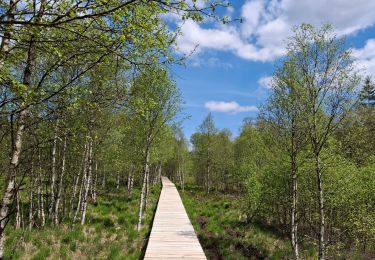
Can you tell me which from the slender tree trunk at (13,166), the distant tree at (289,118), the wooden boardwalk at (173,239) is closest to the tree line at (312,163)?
the distant tree at (289,118)

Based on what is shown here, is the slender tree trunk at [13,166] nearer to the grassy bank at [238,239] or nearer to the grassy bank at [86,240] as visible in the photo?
the grassy bank at [86,240]

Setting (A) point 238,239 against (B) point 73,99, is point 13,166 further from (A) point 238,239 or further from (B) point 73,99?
(A) point 238,239

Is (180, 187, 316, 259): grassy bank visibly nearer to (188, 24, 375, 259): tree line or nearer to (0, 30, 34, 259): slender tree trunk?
(188, 24, 375, 259): tree line

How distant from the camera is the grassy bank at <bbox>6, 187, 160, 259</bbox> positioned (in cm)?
1111

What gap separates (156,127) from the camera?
18.7 meters

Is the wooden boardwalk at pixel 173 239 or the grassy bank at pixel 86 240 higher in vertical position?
the wooden boardwalk at pixel 173 239

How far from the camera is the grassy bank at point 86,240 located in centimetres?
1111

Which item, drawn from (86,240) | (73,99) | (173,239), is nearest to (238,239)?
(173,239)

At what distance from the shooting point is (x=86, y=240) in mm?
13391

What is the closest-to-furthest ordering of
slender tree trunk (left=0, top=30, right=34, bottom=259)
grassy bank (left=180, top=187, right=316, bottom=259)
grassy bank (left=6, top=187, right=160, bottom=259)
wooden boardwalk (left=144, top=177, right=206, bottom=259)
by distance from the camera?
slender tree trunk (left=0, top=30, right=34, bottom=259) → wooden boardwalk (left=144, top=177, right=206, bottom=259) → grassy bank (left=6, top=187, right=160, bottom=259) → grassy bank (left=180, top=187, right=316, bottom=259)

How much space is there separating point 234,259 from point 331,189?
6.68 meters

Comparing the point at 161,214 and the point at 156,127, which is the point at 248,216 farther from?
the point at 156,127

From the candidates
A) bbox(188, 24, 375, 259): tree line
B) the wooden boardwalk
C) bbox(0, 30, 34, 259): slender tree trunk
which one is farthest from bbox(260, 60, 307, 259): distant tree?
bbox(0, 30, 34, 259): slender tree trunk

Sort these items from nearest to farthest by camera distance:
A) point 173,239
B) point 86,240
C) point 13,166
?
point 13,166 → point 173,239 → point 86,240
